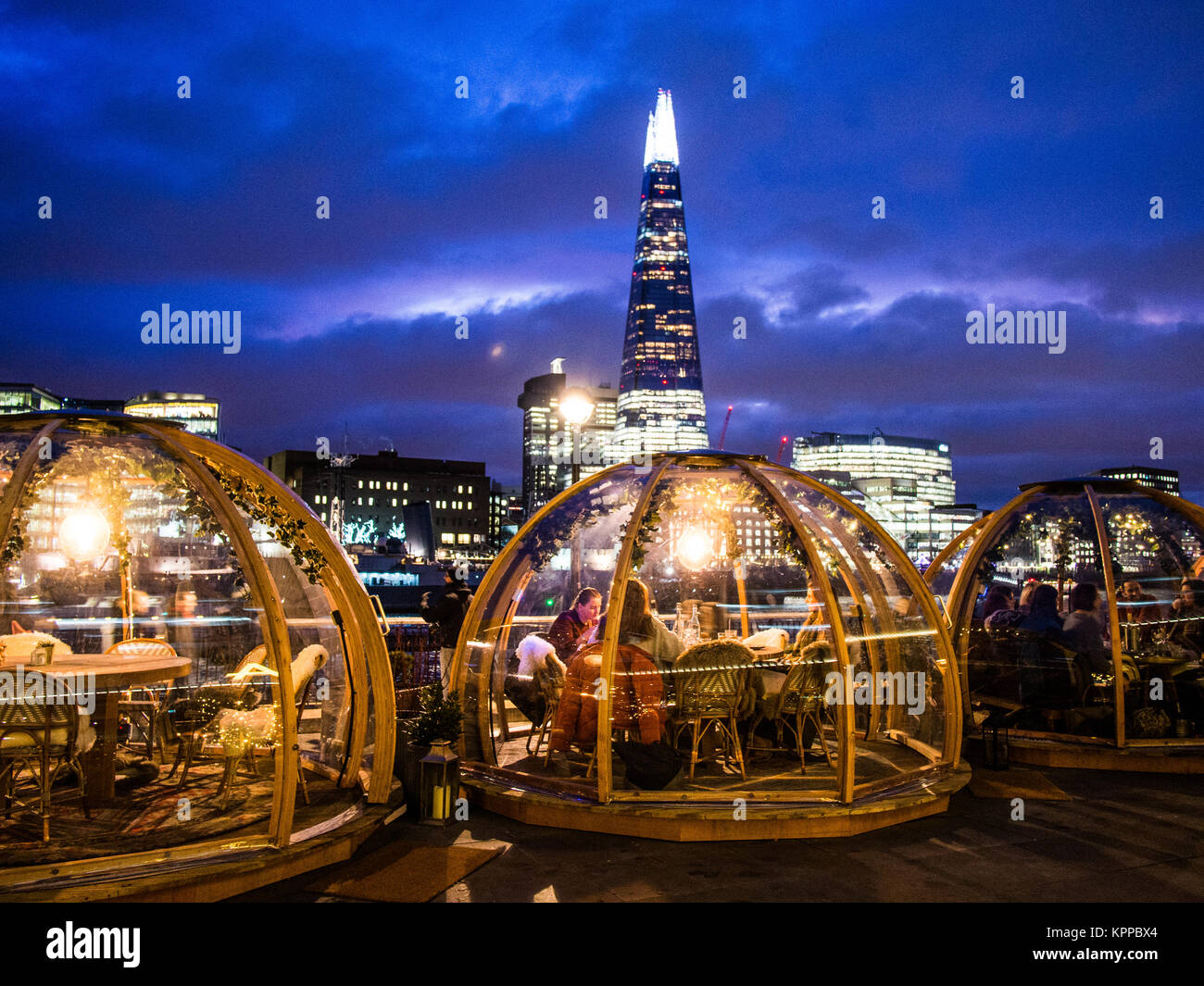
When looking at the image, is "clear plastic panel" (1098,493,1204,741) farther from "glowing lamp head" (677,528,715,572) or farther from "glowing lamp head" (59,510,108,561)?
"glowing lamp head" (59,510,108,561)

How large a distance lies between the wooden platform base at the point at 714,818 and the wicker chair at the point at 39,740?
3.23 meters

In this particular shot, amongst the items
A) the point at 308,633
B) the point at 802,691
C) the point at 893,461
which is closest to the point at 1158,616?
the point at 802,691

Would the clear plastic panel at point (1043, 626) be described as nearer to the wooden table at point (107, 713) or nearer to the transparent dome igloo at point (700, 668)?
the transparent dome igloo at point (700, 668)

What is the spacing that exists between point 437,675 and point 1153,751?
8.65 m

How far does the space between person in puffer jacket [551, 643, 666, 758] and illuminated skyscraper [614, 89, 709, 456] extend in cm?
12689

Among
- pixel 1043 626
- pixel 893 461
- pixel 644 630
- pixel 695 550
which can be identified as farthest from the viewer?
pixel 893 461

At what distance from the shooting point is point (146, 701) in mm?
6945

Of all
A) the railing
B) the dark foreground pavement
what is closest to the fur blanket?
the dark foreground pavement

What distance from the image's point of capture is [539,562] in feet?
25.9

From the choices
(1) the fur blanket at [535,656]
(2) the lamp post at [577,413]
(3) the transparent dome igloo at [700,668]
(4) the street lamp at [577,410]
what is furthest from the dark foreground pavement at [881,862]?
(4) the street lamp at [577,410]

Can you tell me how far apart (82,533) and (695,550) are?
532 centimetres

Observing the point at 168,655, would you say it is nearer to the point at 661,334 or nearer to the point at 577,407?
the point at 577,407

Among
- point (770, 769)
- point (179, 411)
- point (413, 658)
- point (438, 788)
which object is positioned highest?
point (179, 411)
